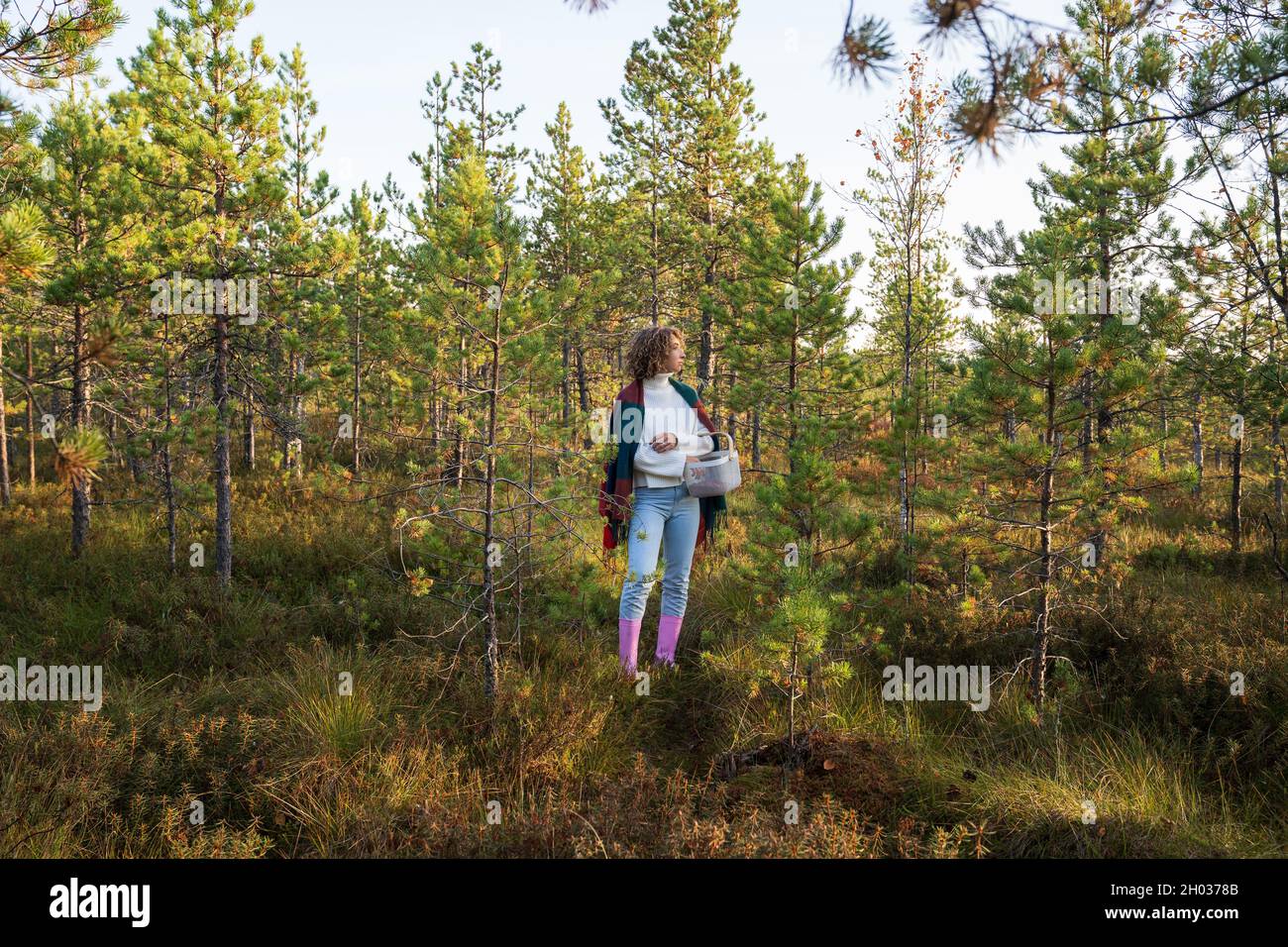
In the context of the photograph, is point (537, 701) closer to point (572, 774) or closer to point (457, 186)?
point (572, 774)

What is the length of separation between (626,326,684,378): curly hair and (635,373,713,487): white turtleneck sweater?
9cm

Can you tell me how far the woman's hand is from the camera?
4.55m

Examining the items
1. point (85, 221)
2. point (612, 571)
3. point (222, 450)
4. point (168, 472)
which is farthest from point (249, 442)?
point (612, 571)

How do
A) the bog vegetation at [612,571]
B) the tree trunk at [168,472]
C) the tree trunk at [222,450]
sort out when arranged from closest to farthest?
the bog vegetation at [612,571] → the tree trunk at [222,450] → the tree trunk at [168,472]

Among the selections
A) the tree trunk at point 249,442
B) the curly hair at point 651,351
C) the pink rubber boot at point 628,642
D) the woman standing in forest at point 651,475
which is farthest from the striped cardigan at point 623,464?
the tree trunk at point 249,442

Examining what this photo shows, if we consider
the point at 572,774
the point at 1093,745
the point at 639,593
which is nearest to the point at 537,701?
the point at 572,774

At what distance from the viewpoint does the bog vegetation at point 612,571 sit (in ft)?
10.5

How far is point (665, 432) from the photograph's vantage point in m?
4.73

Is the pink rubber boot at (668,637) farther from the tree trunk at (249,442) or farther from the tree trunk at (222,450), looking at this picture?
the tree trunk at (249,442)

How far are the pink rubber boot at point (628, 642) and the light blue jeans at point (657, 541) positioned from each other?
51mm

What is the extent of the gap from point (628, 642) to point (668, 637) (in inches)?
14.7

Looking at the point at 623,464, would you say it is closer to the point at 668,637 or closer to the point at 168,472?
the point at 668,637

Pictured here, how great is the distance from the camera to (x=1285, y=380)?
6.51 metres
